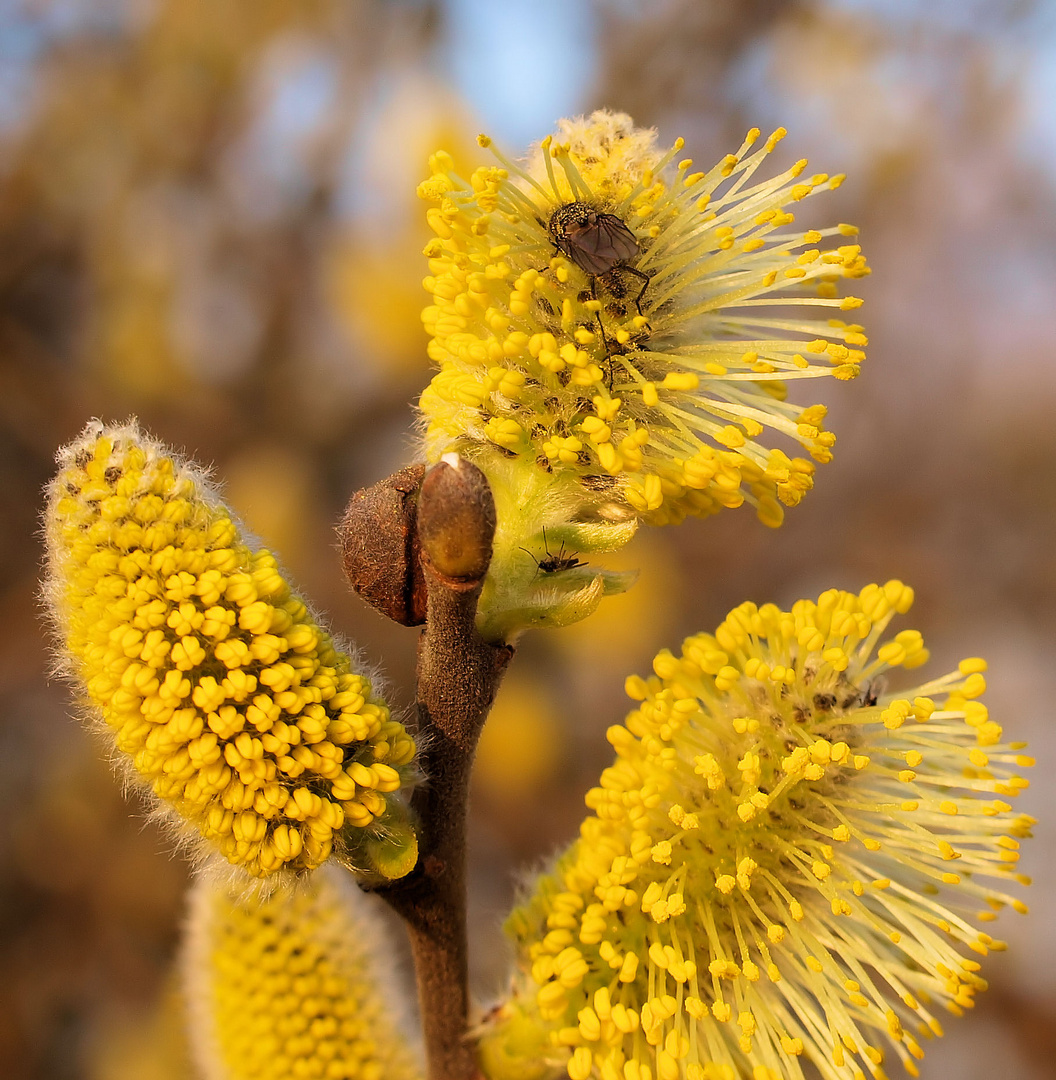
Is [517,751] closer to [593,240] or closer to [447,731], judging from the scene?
[447,731]

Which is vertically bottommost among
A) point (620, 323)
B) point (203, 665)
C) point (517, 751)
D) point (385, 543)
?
point (517, 751)

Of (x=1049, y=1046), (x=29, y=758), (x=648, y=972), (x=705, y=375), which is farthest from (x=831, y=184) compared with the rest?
(x=1049, y=1046)

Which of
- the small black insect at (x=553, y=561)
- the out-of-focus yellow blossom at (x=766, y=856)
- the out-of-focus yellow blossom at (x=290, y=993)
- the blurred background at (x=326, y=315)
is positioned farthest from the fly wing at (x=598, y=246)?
the blurred background at (x=326, y=315)

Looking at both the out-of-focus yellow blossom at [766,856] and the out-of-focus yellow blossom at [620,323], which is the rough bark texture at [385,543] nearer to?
the out-of-focus yellow blossom at [620,323]

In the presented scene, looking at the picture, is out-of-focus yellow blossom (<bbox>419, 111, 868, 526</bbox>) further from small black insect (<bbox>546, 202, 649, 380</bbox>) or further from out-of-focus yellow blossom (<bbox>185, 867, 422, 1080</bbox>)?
out-of-focus yellow blossom (<bbox>185, 867, 422, 1080</bbox>)

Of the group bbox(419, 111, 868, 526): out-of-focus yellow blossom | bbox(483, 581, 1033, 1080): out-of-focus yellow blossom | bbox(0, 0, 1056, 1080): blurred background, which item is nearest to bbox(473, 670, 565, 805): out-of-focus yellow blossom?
bbox(0, 0, 1056, 1080): blurred background

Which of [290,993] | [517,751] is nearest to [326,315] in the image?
[517,751]
